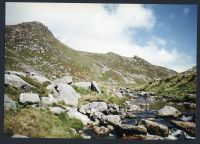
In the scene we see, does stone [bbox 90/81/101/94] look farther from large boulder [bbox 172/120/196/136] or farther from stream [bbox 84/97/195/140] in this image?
large boulder [bbox 172/120/196/136]

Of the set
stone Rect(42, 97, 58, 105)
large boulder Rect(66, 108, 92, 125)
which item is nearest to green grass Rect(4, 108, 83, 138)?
large boulder Rect(66, 108, 92, 125)

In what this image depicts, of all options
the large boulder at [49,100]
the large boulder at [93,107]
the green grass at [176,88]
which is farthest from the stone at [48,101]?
the green grass at [176,88]

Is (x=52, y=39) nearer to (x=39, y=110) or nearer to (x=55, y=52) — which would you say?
(x=55, y=52)

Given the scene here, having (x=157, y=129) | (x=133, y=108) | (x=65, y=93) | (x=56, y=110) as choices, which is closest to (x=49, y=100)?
(x=56, y=110)

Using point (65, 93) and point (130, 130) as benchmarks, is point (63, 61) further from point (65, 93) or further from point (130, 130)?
point (130, 130)

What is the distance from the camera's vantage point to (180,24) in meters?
9.79

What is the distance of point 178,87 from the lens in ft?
32.1

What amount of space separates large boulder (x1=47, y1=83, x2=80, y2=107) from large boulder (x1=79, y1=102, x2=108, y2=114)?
22 centimetres

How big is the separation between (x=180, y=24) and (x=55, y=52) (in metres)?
2.89

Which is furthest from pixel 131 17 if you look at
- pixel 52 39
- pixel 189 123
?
pixel 189 123

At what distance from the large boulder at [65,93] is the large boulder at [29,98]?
1.15 ft

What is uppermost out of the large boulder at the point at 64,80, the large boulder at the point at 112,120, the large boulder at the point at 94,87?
the large boulder at the point at 64,80

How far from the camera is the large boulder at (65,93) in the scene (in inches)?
388

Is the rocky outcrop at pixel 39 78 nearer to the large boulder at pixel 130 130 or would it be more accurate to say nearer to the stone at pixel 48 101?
the stone at pixel 48 101
